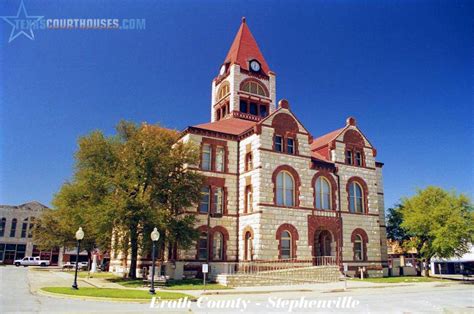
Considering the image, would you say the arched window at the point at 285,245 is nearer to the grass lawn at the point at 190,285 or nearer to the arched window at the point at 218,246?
the arched window at the point at 218,246

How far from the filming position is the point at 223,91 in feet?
161

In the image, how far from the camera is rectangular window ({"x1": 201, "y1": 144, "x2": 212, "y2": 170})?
1379 inches

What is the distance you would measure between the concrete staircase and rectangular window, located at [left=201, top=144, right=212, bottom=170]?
1003cm

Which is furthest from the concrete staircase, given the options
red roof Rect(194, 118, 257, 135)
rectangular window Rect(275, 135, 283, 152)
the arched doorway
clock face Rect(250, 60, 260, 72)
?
clock face Rect(250, 60, 260, 72)

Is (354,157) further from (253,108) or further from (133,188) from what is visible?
(133,188)

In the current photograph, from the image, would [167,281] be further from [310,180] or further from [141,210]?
[310,180]

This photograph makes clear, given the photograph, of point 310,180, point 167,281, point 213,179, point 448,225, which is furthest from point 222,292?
point 448,225

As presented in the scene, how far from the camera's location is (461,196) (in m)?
38.1

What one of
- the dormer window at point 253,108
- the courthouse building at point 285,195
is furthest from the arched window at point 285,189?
the dormer window at point 253,108

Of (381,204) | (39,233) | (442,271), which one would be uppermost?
(381,204)

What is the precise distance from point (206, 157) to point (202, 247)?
769 cm

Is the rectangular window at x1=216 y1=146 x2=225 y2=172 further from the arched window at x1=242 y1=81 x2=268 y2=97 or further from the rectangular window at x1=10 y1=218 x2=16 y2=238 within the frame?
the rectangular window at x1=10 y1=218 x2=16 y2=238

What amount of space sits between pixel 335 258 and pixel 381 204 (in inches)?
458

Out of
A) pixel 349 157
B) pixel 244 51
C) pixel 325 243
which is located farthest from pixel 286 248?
pixel 244 51
